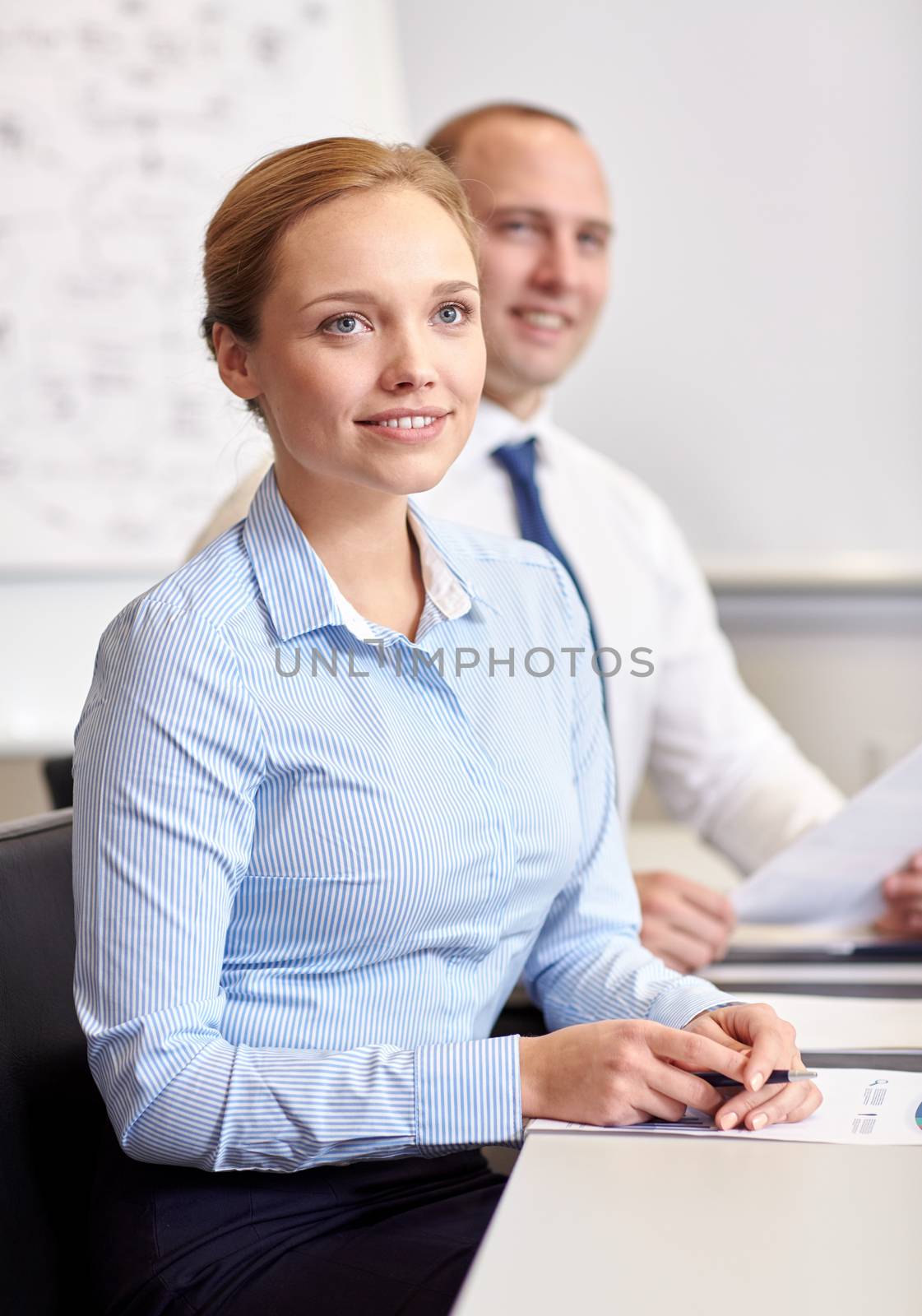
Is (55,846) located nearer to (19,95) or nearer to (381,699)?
(381,699)

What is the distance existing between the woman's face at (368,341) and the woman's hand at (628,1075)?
14.9 inches

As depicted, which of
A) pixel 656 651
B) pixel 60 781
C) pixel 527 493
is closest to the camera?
pixel 60 781

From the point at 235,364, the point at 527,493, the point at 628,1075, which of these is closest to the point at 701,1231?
the point at 628,1075

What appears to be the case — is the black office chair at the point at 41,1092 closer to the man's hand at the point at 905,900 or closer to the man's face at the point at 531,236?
the man's hand at the point at 905,900

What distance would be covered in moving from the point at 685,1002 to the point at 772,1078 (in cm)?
13

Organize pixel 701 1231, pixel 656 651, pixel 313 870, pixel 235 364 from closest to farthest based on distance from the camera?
pixel 701 1231, pixel 313 870, pixel 235 364, pixel 656 651

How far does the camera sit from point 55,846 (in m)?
1.03

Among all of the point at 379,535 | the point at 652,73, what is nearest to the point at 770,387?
the point at 652,73

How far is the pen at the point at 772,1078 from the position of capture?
0.80 metres

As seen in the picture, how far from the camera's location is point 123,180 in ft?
8.37

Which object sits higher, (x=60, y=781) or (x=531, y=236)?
(x=531, y=236)

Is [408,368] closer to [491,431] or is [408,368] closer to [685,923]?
[685,923]

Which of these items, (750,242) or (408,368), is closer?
(408,368)

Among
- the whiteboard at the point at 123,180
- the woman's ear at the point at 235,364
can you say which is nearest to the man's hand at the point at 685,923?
the woman's ear at the point at 235,364
